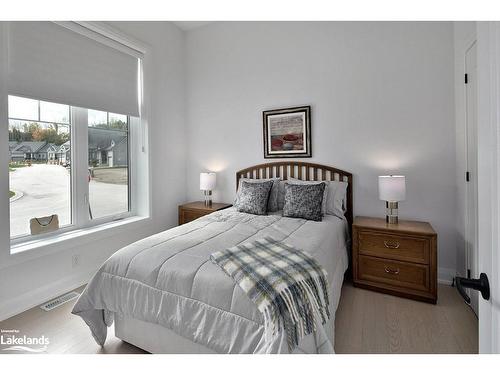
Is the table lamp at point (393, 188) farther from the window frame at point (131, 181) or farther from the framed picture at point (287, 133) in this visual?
the window frame at point (131, 181)

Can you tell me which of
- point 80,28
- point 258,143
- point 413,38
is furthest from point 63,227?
point 413,38

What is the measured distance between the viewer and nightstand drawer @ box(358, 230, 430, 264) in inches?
87.7

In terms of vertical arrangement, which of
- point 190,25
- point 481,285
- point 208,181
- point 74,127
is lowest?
point 481,285

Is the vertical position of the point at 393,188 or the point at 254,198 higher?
the point at 393,188

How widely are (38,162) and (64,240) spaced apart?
785 mm

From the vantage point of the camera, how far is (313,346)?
1231 millimetres

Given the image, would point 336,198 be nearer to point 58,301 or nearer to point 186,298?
point 186,298

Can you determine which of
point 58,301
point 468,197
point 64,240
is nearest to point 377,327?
point 468,197

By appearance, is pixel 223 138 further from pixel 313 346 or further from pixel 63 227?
pixel 313 346

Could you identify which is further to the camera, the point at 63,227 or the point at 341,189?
the point at 341,189

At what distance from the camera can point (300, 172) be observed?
3209 millimetres

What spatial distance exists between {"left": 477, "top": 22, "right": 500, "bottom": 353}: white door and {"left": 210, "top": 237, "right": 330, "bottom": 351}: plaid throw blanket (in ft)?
2.36

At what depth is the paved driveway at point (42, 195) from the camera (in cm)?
229
